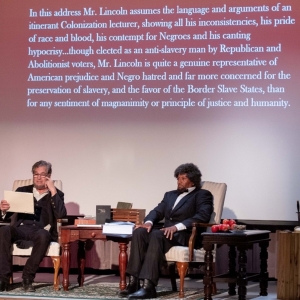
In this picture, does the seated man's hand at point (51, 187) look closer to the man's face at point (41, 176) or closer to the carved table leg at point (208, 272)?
the man's face at point (41, 176)

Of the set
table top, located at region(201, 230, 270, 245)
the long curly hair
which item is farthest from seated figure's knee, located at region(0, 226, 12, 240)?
table top, located at region(201, 230, 270, 245)

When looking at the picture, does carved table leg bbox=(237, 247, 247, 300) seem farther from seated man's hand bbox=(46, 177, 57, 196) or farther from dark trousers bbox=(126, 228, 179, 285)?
seated man's hand bbox=(46, 177, 57, 196)

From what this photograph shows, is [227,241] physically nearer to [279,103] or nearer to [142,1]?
[279,103]

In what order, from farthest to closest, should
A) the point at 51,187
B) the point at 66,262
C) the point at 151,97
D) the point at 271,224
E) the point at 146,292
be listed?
the point at 151,97, the point at 271,224, the point at 51,187, the point at 66,262, the point at 146,292

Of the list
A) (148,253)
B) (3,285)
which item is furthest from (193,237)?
(3,285)

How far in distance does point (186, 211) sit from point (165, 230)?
0.36m

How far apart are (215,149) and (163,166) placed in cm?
49

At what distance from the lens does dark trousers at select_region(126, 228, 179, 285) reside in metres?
5.46

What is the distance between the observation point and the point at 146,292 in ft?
17.8

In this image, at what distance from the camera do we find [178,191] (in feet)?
19.9

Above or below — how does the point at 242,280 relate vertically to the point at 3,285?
above

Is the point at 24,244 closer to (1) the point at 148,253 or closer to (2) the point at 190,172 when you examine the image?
(1) the point at 148,253

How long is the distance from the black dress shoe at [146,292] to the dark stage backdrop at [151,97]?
148 centimetres

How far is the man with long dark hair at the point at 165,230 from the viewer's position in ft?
18.0
